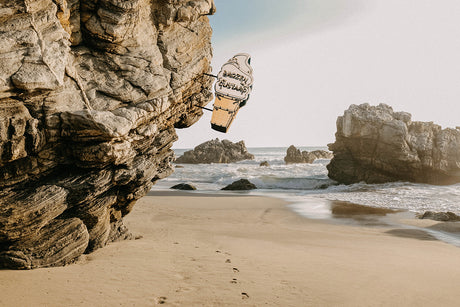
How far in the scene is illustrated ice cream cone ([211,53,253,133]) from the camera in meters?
8.94

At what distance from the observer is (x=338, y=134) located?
29.3m

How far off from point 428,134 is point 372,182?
6046 mm

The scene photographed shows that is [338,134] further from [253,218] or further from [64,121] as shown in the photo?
[64,121]

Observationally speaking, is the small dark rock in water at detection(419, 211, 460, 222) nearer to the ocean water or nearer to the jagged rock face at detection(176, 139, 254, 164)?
the ocean water

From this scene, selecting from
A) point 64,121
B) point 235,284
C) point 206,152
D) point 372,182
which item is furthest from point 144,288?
point 206,152

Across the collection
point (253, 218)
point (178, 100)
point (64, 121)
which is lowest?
point (253, 218)

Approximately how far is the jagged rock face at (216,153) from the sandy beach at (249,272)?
48925 millimetres

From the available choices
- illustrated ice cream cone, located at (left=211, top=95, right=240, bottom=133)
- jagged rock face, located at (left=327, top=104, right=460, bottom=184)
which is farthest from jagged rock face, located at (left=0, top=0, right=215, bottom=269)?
jagged rock face, located at (left=327, top=104, right=460, bottom=184)

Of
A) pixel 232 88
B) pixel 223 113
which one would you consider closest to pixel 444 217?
pixel 223 113

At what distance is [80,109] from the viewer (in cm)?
673

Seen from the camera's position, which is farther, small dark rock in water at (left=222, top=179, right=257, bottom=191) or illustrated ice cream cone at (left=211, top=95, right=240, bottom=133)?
small dark rock in water at (left=222, top=179, right=257, bottom=191)

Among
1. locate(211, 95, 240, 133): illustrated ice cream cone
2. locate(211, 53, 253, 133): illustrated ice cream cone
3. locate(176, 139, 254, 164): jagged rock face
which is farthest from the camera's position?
locate(176, 139, 254, 164): jagged rock face

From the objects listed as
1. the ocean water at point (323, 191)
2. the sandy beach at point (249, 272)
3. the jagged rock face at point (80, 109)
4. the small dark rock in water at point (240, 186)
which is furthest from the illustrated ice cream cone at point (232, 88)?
the small dark rock in water at point (240, 186)

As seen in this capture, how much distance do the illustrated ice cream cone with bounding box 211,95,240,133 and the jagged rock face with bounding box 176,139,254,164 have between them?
5041cm
